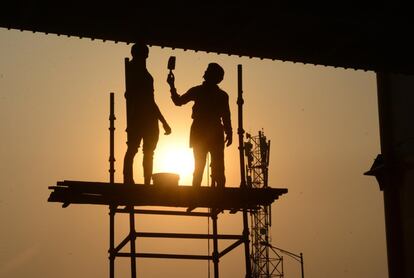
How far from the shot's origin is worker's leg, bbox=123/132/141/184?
1036 centimetres

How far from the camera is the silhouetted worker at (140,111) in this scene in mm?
10398

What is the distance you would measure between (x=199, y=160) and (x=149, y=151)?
95 centimetres

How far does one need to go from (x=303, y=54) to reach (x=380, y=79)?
25.7 ft

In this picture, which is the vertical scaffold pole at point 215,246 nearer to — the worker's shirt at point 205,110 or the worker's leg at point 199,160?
the worker's leg at point 199,160

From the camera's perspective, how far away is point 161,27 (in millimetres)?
10602

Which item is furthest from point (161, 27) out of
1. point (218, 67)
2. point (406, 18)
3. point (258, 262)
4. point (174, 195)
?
point (258, 262)

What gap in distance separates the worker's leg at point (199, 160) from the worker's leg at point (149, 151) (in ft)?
2.58

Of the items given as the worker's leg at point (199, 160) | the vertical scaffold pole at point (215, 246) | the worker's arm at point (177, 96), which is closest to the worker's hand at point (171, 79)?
the worker's arm at point (177, 96)

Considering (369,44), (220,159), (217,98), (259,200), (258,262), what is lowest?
(258,262)

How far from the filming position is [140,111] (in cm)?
1038

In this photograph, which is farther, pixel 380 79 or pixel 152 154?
pixel 380 79

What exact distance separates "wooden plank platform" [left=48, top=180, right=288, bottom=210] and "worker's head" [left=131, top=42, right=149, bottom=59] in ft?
7.05

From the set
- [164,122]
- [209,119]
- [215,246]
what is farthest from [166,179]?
[215,246]

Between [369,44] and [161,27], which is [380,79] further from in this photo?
[161,27]
